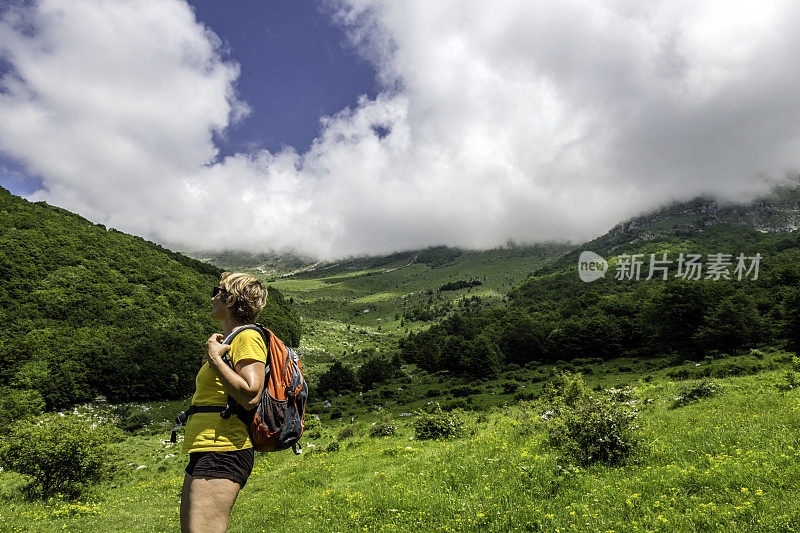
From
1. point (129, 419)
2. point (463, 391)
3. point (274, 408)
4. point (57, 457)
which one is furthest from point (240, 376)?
point (129, 419)

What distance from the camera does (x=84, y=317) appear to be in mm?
64438

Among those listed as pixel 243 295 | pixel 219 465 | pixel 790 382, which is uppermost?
pixel 243 295

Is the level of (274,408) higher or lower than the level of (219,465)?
higher

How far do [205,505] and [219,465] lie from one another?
30 centimetres

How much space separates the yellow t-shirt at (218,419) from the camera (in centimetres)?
309

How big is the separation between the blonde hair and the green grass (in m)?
6.86

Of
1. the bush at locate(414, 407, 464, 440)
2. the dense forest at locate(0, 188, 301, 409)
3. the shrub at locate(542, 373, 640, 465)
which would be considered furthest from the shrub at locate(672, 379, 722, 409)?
the dense forest at locate(0, 188, 301, 409)

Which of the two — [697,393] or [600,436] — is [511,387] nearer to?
[697,393]

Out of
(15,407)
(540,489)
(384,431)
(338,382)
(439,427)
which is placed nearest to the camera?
(540,489)

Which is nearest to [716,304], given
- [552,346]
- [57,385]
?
[552,346]

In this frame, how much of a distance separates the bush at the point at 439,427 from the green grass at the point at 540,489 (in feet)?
15.8

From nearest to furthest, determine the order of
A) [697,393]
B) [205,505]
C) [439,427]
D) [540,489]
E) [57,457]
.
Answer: [205,505]
[540,489]
[57,457]
[697,393]
[439,427]

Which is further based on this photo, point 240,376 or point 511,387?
point 511,387

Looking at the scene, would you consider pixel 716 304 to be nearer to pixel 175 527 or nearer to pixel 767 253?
pixel 175 527
